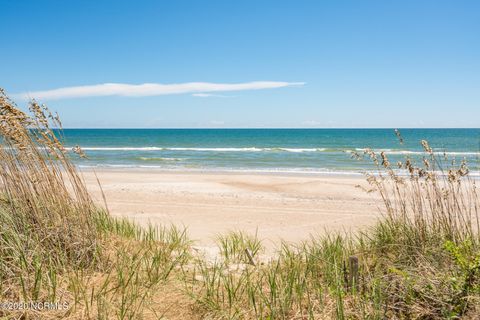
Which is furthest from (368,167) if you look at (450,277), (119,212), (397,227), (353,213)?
(450,277)

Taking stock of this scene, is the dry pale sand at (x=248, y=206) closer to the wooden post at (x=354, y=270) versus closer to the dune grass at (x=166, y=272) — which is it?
the dune grass at (x=166, y=272)

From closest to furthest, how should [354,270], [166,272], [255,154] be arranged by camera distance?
1. [354,270]
2. [166,272]
3. [255,154]

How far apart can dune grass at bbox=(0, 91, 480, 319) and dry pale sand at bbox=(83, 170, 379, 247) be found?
2.40m

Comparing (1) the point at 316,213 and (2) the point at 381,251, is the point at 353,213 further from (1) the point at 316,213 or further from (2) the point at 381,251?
(2) the point at 381,251

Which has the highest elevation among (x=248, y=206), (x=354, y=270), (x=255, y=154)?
(x=354, y=270)

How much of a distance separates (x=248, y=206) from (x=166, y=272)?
7704 millimetres

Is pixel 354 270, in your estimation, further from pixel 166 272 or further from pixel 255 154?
pixel 255 154

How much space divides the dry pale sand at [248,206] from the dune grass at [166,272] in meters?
2.40

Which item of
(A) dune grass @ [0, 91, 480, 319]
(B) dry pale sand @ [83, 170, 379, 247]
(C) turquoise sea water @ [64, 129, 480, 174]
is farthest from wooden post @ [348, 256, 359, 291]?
(B) dry pale sand @ [83, 170, 379, 247]

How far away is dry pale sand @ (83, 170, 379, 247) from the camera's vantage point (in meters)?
9.30

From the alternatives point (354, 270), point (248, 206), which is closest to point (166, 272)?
point (354, 270)

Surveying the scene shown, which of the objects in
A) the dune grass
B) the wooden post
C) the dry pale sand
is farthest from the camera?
the dry pale sand

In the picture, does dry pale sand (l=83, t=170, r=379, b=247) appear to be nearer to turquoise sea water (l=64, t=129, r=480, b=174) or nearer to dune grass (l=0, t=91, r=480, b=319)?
turquoise sea water (l=64, t=129, r=480, b=174)

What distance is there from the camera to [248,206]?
39.5 feet
